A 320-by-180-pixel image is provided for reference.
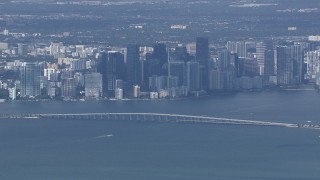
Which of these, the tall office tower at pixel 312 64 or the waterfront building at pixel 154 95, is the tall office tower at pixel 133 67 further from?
the tall office tower at pixel 312 64

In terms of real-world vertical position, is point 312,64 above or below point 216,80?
above

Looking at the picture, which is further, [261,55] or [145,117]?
[261,55]

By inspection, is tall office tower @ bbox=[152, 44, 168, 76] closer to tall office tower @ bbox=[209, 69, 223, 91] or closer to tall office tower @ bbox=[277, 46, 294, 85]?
tall office tower @ bbox=[209, 69, 223, 91]

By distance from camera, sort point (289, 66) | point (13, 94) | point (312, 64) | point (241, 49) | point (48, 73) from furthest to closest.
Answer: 1. point (241, 49)
2. point (312, 64)
3. point (289, 66)
4. point (48, 73)
5. point (13, 94)

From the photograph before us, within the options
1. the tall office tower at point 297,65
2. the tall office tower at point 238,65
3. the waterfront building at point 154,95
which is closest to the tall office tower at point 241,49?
the tall office tower at point 297,65

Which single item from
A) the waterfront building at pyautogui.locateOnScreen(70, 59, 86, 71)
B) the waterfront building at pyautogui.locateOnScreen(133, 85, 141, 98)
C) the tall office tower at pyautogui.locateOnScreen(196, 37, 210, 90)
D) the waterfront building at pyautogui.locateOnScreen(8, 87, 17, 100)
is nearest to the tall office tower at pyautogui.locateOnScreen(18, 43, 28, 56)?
the waterfront building at pyautogui.locateOnScreen(70, 59, 86, 71)

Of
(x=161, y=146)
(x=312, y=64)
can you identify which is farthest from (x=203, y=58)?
(x=161, y=146)

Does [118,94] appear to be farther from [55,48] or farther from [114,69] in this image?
[55,48]
